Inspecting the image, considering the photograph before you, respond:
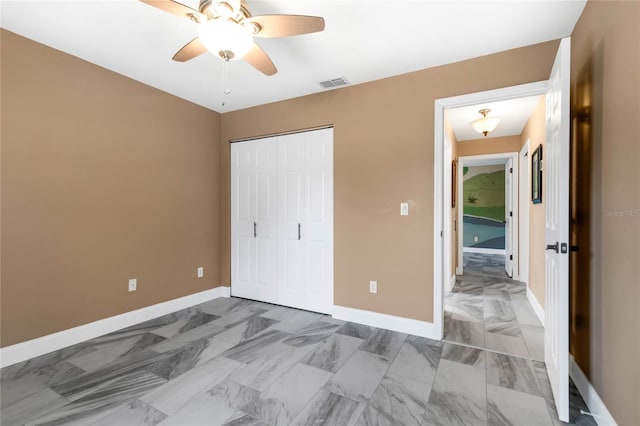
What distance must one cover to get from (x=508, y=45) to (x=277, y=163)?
2573 millimetres

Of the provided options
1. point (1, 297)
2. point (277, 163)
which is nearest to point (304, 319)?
point (277, 163)

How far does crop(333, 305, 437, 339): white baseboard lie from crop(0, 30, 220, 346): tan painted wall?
1955mm

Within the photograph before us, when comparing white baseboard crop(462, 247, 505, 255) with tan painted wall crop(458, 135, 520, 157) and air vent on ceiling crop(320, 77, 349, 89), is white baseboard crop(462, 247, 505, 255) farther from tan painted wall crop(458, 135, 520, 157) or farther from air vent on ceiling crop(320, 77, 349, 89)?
air vent on ceiling crop(320, 77, 349, 89)

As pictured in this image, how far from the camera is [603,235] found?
161 centimetres

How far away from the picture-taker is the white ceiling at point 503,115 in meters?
3.50

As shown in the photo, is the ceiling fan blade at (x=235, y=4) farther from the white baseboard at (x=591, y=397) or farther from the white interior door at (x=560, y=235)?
the white baseboard at (x=591, y=397)

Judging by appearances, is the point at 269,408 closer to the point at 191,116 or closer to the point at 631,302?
the point at 631,302

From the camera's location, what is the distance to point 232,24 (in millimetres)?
1565

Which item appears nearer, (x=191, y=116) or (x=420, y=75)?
(x=420, y=75)

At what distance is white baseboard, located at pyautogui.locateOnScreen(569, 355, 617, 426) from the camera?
1.52 m

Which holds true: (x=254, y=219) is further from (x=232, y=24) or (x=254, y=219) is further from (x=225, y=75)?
(x=232, y=24)

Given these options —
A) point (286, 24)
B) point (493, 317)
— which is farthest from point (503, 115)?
point (286, 24)

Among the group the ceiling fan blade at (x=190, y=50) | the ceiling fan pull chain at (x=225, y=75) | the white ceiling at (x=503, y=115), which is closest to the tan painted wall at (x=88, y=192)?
the ceiling fan pull chain at (x=225, y=75)

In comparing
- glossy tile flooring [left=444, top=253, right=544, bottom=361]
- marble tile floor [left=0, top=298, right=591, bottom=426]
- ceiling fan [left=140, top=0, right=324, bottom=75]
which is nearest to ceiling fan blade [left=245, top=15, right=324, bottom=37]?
ceiling fan [left=140, top=0, right=324, bottom=75]
